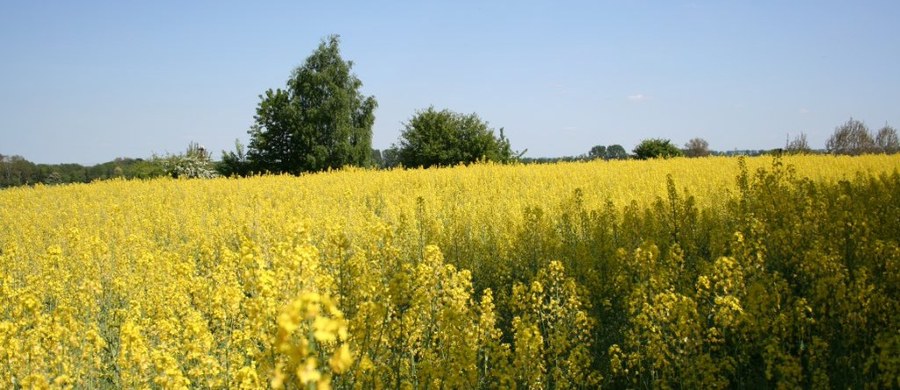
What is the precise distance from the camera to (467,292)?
5.11m

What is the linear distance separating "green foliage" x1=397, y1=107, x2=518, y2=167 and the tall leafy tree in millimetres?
4327

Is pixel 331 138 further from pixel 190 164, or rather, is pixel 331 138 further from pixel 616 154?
pixel 616 154

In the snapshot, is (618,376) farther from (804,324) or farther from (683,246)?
(683,246)

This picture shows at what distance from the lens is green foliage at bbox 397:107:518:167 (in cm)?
4081

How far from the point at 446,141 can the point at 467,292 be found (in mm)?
36636

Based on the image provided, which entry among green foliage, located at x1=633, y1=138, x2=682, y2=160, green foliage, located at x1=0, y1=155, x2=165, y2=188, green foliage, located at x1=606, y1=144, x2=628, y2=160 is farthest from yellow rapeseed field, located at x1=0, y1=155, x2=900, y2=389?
green foliage, located at x1=0, y1=155, x2=165, y2=188

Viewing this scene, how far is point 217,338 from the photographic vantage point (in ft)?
15.4

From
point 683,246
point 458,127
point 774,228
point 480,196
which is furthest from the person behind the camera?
point 458,127

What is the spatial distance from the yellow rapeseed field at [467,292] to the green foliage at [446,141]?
26.1 metres

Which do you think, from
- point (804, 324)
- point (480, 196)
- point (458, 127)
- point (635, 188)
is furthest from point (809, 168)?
point (458, 127)

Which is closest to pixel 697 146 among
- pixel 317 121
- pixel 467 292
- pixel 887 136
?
pixel 887 136

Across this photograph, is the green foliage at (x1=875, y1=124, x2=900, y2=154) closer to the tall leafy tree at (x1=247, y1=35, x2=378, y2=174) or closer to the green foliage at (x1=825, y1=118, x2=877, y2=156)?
the green foliage at (x1=825, y1=118, x2=877, y2=156)

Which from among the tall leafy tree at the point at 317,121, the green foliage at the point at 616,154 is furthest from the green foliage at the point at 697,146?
the tall leafy tree at the point at 317,121

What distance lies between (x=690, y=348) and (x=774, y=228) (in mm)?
4086
